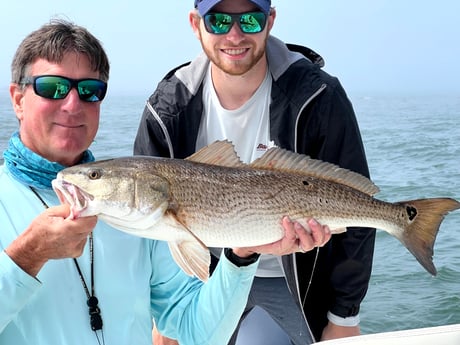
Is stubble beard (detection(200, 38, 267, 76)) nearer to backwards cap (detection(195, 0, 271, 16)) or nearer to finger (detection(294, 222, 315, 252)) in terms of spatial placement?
backwards cap (detection(195, 0, 271, 16))

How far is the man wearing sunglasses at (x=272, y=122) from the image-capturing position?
150 inches

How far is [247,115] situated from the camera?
3.95 m

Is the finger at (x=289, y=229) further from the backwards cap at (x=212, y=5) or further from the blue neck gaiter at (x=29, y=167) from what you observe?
the backwards cap at (x=212, y=5)

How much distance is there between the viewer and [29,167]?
8.15 ft

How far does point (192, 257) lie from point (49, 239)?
0.65 metres

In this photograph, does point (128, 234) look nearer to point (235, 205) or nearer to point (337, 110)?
point (235, 205)

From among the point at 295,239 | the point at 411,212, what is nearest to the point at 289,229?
the point at 295,239

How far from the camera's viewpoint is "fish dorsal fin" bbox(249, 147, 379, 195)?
283 centimetres

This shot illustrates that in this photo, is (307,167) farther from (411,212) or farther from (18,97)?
(18,97)

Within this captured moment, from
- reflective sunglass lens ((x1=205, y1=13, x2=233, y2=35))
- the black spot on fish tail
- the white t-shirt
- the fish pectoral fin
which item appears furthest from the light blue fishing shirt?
reflective sunglass lens ((x1=205, y1=13, x2=233, y2=35))

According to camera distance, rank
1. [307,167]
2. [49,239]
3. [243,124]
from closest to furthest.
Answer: [49,239], [307,167], [243,124]

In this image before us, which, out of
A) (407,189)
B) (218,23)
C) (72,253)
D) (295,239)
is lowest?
(407,189)

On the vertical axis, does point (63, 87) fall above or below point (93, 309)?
above

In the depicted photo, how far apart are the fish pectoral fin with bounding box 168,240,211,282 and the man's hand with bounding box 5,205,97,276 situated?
0.47m
